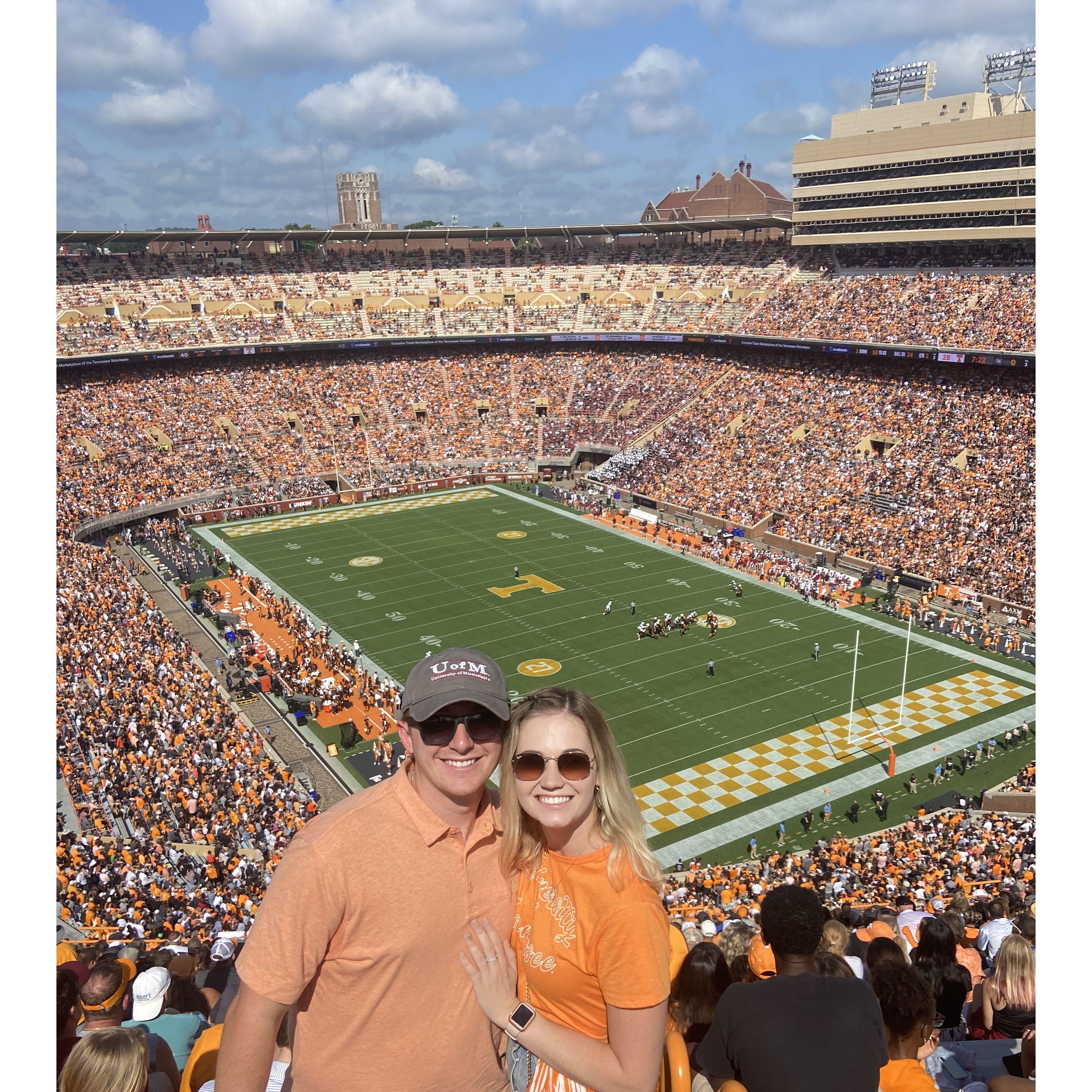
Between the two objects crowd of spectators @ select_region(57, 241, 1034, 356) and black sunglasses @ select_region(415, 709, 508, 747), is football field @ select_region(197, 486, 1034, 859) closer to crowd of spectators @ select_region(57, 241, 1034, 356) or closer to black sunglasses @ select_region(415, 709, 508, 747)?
black sunglasses @ select_region(415, 709, 508, 747)

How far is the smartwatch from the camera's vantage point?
3014 mm

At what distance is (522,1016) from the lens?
3031 millimetres

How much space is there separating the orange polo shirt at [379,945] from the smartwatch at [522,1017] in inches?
6.9

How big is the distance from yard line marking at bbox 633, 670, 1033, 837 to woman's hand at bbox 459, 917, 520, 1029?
58.8ft

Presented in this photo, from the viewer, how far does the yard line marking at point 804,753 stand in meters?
22.0

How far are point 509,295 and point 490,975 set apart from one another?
2753 inches

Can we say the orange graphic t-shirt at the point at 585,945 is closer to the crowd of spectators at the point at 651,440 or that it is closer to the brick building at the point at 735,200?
the crowd of spectators at the point at 651,440

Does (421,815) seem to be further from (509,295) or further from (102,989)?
(509,295)

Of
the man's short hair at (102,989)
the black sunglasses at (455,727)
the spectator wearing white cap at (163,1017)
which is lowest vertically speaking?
the spectator wearing white cap at (163,1017)

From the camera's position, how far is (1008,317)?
45.0 metres

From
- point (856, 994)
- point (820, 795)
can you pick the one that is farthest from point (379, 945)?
point (820, 795)

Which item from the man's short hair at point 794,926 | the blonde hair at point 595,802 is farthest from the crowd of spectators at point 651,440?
the blonde hair at point 595,802

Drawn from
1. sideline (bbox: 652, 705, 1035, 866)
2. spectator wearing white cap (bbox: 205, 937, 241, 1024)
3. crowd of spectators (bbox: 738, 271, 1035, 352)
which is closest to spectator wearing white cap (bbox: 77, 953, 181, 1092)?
spectator wearing white cap (bbox: 205, 937, 241, 1024)

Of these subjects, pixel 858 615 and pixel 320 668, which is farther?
pixel 858 615
